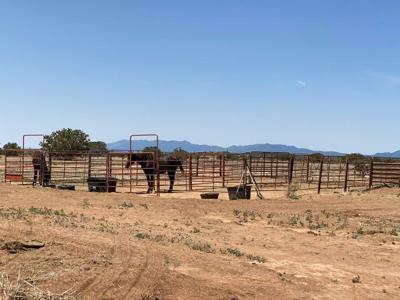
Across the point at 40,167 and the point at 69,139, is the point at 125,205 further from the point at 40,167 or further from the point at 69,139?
the point at 69,139

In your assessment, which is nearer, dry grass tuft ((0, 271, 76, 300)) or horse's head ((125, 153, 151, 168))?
dry grass tuft ((0, 271, 76, 300))

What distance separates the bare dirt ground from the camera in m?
6.68

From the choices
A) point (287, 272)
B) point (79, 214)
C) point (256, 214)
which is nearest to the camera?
point (287, 272)

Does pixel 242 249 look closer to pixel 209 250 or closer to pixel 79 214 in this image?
pixel 209 250

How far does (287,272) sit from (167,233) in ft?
11.7

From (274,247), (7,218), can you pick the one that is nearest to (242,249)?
(274,247)

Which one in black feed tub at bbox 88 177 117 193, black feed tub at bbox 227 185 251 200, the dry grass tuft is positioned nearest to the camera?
the dry grass tuft

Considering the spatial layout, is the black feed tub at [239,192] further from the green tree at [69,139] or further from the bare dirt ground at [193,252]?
the green tree at [69,139]

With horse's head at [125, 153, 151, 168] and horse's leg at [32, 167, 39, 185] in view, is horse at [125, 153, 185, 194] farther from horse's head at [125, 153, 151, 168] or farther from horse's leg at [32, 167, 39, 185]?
horse's leg at [32, 167, 39, 185]

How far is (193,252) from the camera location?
881 cm

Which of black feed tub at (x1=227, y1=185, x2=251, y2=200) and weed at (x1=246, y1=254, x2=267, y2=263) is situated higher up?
black feed tub at (x1=227, y1=185, x2=251, y2=200)

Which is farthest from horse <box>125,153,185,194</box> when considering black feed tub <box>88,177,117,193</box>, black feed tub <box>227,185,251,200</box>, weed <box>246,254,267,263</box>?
weed <box>246,254,267,263</box>

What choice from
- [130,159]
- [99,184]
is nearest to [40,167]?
[99,184]

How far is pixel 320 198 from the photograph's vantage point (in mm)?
21094
